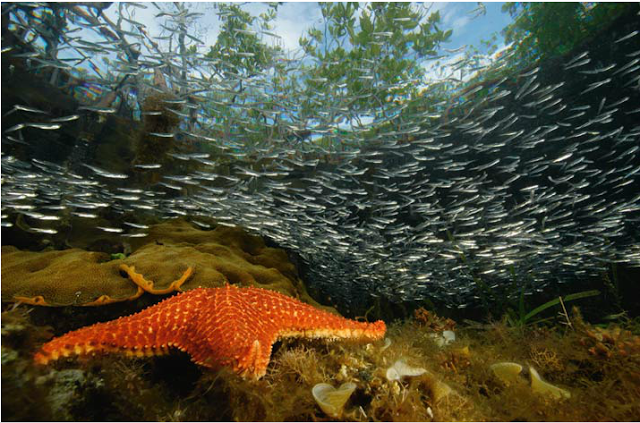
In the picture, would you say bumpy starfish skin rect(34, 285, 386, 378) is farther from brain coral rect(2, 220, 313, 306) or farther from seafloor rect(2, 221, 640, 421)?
brain coral rect(2, 220, 313, 306)

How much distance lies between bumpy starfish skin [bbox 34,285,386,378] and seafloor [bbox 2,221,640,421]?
0.13m

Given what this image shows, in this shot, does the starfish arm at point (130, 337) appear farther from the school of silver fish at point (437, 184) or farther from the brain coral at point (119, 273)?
the school of silver fish at point (437, 184)

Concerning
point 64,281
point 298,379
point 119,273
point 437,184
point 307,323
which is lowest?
point 298,379

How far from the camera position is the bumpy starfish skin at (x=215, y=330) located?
6.31 feet

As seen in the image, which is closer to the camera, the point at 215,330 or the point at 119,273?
the point at 215,330

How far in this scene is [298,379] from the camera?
2.35 meters

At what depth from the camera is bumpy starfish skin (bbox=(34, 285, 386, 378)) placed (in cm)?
192

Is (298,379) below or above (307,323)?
below

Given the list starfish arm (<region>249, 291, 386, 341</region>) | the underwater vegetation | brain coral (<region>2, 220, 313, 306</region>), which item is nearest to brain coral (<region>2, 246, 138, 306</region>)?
brain coral (<region>2, 220, 313, 306</region>)

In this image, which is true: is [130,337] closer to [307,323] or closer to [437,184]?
[307,323]

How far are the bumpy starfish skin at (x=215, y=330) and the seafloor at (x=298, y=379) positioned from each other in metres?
0.13

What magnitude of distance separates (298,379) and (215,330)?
0.86 meters

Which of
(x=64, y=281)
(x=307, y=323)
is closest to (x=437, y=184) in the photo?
(x=307, y=323)

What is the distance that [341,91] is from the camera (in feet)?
30.5
